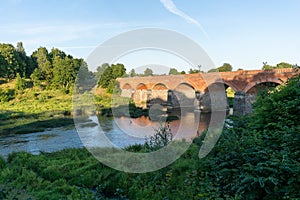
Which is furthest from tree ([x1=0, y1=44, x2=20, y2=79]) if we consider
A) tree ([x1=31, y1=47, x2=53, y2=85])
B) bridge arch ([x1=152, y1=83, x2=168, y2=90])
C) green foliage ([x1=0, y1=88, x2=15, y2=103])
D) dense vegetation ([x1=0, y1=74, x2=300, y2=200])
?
dense vegetation ([x1=0, y1=74, x2=300, y2=200])

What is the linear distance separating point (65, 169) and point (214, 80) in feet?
92.6

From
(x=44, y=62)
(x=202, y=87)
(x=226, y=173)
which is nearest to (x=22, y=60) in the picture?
(x=44, y=62)

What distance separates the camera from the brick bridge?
28108 mm

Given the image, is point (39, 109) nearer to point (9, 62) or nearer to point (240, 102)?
point (9, 62)

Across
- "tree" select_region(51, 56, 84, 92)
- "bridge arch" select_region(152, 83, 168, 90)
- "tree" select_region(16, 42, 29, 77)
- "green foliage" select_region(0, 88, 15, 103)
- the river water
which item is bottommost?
the river water

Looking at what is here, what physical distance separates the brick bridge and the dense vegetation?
1211 centimetres

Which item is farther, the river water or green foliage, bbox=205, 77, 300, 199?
the river water

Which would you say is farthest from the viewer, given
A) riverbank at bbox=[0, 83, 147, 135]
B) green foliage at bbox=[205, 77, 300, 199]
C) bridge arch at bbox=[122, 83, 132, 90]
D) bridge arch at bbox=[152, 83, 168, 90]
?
bridge arch at bbox=[122, 83, 132, 90]

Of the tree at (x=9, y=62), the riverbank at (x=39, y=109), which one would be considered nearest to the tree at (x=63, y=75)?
the riverbank at (x=39, y=109)

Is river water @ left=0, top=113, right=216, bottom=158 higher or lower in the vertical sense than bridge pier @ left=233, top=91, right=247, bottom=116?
lower

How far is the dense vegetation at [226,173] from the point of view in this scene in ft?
15.8

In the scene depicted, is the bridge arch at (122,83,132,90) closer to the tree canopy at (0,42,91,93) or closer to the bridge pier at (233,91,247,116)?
the tree canopy at (0,42,91,93)

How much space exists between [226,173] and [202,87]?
107ft

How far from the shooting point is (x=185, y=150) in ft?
33.3
